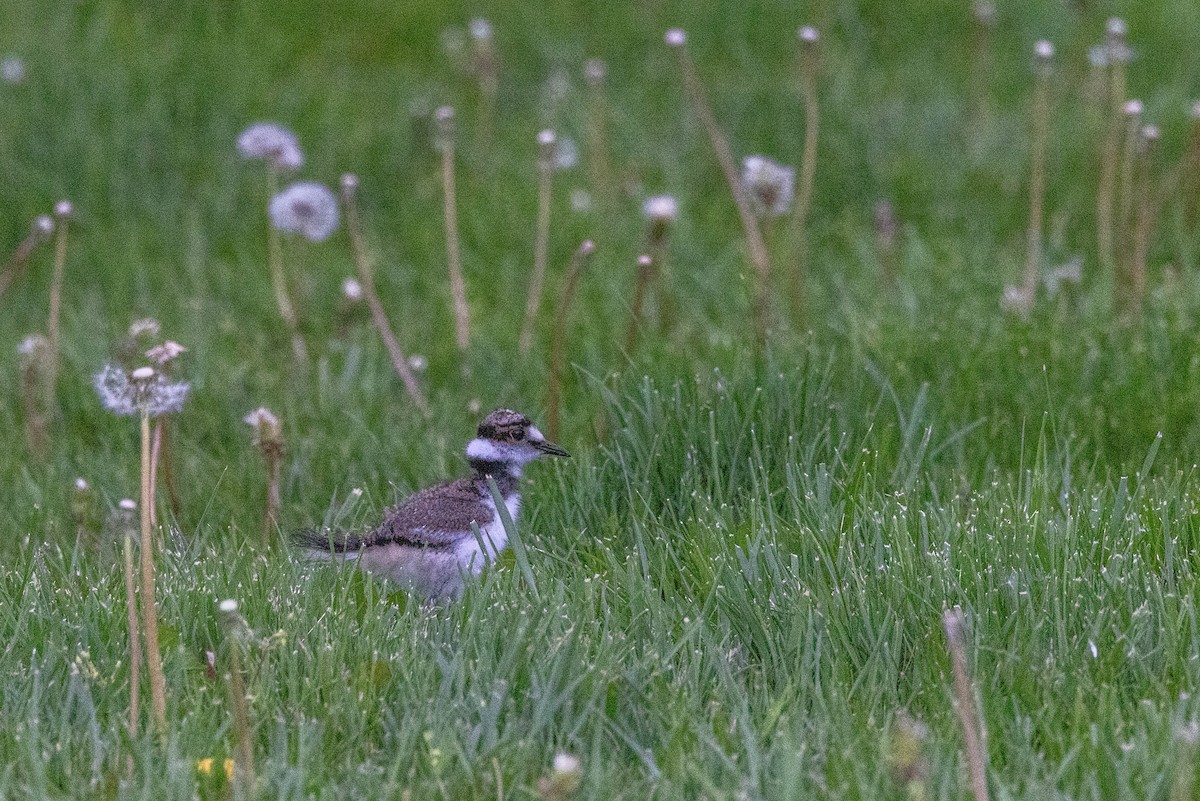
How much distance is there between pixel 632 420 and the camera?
473 cm

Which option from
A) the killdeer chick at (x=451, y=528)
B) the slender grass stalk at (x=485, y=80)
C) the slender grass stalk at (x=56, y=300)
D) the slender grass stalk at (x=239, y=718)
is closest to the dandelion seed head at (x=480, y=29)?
the slender grass stalk at (x=485, y=80)

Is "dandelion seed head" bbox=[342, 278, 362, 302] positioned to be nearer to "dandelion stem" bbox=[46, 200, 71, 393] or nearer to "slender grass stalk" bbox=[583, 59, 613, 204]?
"dandelion stem" bbox=[46, 200, 71, 393]

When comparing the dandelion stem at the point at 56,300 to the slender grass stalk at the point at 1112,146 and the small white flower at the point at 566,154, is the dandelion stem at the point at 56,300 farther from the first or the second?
the slender grass stalk at the point at 1112,146

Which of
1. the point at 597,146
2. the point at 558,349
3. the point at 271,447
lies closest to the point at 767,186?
the point at 558,349

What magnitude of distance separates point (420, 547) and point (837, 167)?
456 cm

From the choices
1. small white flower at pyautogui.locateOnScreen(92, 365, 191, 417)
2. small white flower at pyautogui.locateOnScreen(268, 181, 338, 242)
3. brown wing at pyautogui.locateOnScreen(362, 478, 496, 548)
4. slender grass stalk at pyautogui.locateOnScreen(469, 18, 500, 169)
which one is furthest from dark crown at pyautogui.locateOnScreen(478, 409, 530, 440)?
slender grass stalk at pyautogui.locateOnScreen(469, 18, 500, 169)

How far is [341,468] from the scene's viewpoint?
5.26m

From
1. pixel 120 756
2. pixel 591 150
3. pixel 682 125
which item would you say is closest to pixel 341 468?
pixel 120 756

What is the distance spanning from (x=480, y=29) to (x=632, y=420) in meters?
4.85

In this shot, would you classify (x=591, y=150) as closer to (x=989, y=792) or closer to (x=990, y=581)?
(x=990, y=581)

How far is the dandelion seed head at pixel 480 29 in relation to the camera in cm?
872

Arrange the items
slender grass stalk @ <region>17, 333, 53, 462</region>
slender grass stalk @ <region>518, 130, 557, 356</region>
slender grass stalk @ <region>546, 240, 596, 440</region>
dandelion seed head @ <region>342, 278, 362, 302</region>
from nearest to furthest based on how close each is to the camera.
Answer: slender grass stalk @ <region>546, 240, 596, 440</region> → slender grass stalk @ <region>17, 333, 53, 462</region> → slender grass stalk @ <region>518, 130, 557, 356</region> → dandelion seed head @ <region>342, 278, 362, 302</region>

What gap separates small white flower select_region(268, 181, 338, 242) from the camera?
648cm

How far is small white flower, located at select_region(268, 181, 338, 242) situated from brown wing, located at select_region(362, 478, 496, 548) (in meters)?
2.22
